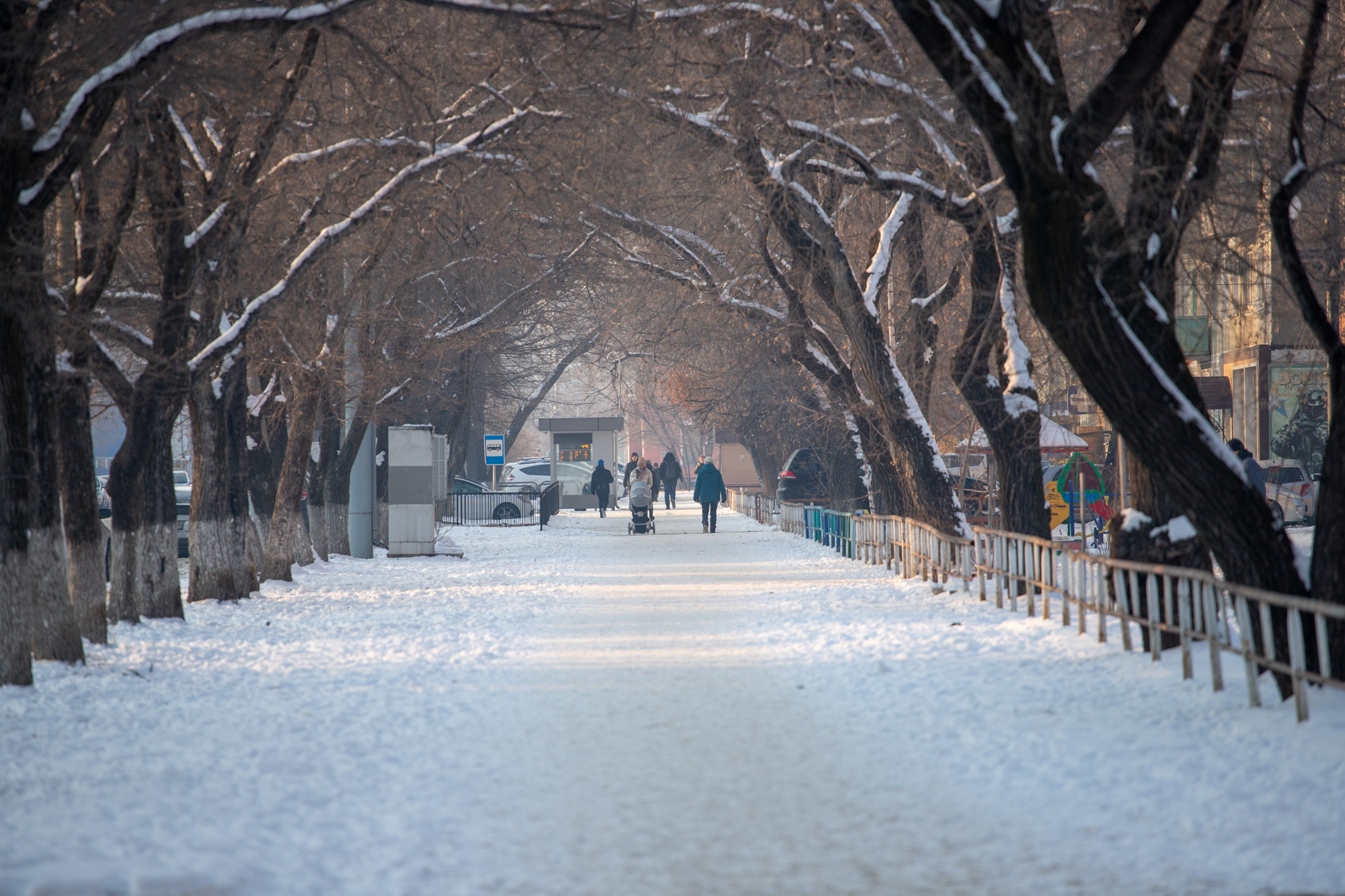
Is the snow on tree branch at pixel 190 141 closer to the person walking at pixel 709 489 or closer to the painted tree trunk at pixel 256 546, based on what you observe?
the painted tree trunk at pixel 256 546

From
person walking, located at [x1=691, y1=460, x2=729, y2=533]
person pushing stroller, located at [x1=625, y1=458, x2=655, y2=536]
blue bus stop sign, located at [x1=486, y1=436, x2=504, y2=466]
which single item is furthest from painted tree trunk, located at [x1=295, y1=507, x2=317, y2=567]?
blue bus stop sign, located at [x1=486, y1=436, x2=504, y2=466]

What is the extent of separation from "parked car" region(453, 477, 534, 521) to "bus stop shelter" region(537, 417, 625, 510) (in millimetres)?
6031

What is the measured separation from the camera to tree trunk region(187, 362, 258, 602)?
16.0 meters

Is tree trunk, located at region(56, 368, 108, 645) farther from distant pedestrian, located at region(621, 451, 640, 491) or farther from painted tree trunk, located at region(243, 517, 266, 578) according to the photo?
distant pedestrian, located at region(621, 451, 640, 491)

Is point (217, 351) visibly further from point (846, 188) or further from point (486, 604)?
point (846, 188)

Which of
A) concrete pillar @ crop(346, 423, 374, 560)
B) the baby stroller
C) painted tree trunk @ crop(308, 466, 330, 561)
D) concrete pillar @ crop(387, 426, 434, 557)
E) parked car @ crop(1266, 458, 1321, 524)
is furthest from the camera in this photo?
the baby stroller

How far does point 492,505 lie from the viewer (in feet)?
133

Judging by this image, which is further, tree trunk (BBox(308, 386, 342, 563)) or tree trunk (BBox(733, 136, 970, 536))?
tree trunk (BBox(308, 386, 342, 563))

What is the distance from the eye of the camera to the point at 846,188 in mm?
20531

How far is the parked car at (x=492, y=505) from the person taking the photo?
3947cm

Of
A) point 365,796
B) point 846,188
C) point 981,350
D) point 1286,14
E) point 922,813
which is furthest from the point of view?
point 846,188

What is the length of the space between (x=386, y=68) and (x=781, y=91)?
14.0 feet

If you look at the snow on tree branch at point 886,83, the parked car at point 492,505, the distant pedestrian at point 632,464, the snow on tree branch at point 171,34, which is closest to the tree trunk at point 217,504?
the snow on tree branch at point 171,34

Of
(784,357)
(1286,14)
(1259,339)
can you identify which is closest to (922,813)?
(1286,14)
